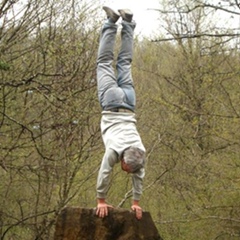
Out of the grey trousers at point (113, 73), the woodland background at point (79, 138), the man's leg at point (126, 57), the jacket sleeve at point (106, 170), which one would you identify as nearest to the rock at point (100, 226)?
the jacket sleeve at point (106, 170)

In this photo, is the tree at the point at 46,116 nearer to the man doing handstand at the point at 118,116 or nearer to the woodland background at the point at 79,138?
the woodland background at the point at 79,138

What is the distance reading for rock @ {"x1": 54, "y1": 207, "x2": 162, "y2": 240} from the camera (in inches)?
176

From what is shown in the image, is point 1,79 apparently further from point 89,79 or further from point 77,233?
point 77,233

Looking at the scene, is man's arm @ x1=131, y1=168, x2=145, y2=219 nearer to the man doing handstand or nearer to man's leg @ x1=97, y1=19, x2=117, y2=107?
the man doing handstand

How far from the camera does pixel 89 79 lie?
901 centimetres

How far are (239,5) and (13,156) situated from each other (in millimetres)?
4064

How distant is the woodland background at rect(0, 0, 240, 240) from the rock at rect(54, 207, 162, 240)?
116 inches

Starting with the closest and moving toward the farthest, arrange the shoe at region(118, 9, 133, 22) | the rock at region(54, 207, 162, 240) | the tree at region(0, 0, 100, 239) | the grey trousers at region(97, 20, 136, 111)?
1. the rock at region(54, 207, 162, 240)
2. the grey trousers at region(97, 20, 136, 111)
3. the shoe at region(118, 9, 133, 22)
4. the tree at region(0, 0, 100, 239)

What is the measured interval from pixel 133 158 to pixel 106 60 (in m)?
0.97

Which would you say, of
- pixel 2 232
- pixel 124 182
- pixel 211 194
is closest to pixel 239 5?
pixel 211 194

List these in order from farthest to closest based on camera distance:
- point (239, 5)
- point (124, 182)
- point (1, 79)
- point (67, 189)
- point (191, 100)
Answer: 1. point (191, 100)
2. point (124, 182)
3. point (67, 189)
4. point (1, 79)
5. point (239, 5)

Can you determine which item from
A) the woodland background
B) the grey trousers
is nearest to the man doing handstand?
the grey trousers

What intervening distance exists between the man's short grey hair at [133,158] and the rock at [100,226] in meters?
0.41

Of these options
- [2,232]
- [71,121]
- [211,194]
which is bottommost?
[2,232]
